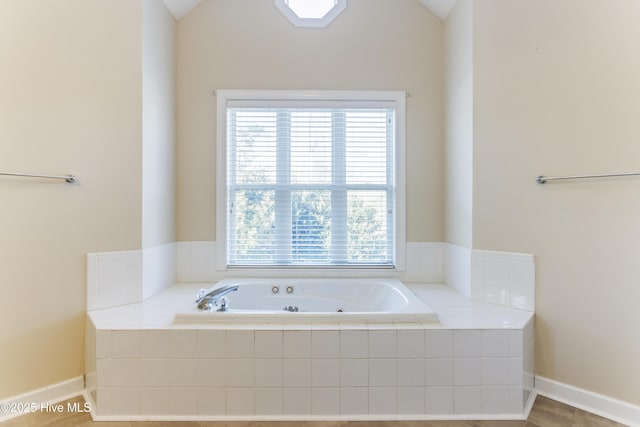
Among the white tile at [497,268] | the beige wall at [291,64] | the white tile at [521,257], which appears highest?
the beige wall at [291,64]

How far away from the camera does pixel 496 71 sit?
2010mm

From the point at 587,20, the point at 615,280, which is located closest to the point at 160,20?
the point at 587,20

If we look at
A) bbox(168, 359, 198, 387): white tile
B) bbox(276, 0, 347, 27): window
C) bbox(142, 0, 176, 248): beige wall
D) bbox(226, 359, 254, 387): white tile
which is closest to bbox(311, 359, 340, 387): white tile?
bbox(226, 359, 254, 387): white tile

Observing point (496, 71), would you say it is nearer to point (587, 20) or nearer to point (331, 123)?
point (587, 20)

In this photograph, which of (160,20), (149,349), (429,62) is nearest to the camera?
(149,349)

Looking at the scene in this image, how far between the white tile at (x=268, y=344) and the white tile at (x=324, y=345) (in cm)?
17

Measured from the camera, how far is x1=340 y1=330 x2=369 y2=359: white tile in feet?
5.28

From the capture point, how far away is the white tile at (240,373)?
1603 millimetres

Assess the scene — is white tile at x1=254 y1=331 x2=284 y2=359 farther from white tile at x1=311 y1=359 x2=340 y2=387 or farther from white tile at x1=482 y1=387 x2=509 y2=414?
white tile at x1=482 y1=387 x2=509 y2=414

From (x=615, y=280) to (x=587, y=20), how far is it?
143cm

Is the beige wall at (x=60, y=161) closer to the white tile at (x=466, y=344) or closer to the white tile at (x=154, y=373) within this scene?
the white tile at (x=154, y=373)

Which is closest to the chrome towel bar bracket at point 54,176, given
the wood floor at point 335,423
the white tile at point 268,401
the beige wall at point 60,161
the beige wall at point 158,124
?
the beige wall at point 60,161

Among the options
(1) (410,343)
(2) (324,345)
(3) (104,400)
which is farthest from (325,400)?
(3) (104,400)

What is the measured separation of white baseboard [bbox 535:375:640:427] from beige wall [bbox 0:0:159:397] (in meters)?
2.64
